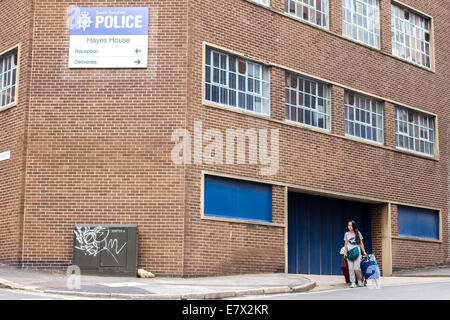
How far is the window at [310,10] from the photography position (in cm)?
2158

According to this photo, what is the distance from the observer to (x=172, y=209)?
57.7ft

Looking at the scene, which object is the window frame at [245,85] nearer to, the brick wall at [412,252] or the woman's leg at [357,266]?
the woman's leg at [357,266]

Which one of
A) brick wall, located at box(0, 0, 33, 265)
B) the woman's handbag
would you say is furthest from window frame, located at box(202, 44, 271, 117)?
the woman's handbag

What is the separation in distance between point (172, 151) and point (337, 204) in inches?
297

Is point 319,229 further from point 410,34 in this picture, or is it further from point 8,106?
point 8,106

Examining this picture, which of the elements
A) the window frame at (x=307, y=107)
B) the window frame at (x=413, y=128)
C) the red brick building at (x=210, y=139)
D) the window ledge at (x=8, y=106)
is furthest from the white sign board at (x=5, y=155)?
the window frame at (x=413, y=128)

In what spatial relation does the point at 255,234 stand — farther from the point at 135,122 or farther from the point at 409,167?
the point at 409,167

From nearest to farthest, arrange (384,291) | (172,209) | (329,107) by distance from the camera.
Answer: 1. (384,291)
2. (172,209)
3. (329,107)

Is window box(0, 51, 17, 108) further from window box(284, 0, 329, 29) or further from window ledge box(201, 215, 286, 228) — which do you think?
window box(284, 0, 329, 29)

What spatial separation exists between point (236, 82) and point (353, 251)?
20.2ft

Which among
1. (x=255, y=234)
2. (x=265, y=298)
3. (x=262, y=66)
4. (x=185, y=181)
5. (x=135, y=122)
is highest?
(x=262, y=66)

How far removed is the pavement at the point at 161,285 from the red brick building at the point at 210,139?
3.33 feet
